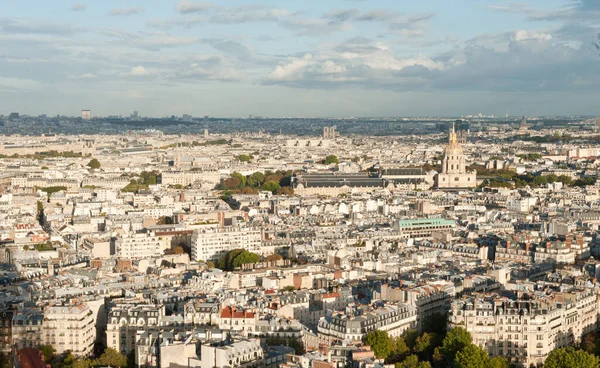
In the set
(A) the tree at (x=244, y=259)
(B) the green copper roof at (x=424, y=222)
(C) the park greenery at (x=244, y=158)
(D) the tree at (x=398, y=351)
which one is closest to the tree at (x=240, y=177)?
(C) the park greenery at (x=244, y=158)

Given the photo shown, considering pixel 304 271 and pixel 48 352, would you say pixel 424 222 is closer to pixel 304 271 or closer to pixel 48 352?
pixel 304 271

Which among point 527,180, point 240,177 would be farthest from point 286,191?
point 527,180

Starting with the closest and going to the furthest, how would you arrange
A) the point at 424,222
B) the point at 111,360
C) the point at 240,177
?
1. the point at 111,360
2. the point at 424,222
3. the point at 240,177

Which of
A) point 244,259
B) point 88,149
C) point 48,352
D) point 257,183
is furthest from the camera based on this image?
point 88,149

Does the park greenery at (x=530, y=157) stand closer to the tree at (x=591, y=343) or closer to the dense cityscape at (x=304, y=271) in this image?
the dense cityscape at (x=304, y=271)

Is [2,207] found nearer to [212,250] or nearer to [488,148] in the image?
[212,250]

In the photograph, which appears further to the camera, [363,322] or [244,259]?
[244,259]
